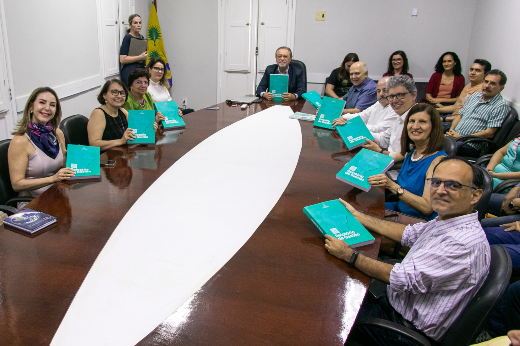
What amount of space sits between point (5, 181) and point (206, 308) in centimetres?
163

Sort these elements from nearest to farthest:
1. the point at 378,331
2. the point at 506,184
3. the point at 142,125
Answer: the point at 378,331, the point at 142,125, the point at 506,184

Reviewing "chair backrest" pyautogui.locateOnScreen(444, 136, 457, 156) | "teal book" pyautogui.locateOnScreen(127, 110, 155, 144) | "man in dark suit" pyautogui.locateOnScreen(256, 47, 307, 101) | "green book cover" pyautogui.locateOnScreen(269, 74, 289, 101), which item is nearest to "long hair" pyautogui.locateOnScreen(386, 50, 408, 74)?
"man in dark suit" pyautogui.locateOnScreen(256, 47, 307, 101)

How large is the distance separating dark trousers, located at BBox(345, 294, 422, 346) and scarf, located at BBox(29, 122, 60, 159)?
1.94m

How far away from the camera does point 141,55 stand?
18.5ft

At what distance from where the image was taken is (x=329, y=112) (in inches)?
133

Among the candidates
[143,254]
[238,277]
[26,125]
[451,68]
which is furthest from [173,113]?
[451,68]

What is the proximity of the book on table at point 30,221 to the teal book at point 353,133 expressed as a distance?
185 cm

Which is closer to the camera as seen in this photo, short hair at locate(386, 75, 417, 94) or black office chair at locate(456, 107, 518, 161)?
short hair at locate(386, 75, 417, 94)

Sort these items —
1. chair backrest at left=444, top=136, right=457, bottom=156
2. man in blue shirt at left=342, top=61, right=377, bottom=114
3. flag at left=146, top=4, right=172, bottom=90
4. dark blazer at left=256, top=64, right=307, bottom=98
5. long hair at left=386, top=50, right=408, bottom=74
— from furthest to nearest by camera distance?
flag at left=146, top=4, right=172, bottom=90
long hair at left=386, top=50, right=408, bottom=74
dark blazer at left=256, top=64, right=307, bottom=98
man in blue shirt at left=342, top=61, right=377, bottom=114
chair backrest at left=444, top=136, right=457, bottom=156

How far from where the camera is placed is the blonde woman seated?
2137 millimetres

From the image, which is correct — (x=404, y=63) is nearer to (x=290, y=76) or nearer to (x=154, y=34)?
(x=290, y=76)

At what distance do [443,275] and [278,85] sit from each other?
3455mm

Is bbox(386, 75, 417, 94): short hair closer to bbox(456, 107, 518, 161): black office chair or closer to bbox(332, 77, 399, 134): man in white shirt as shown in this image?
bbox(332, 77, 399, 134): man in white shirt

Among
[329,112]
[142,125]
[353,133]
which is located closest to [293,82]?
[329,112]
